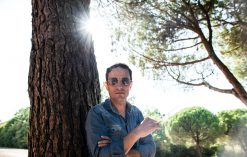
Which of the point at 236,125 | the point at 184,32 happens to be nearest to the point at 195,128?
the point at 236,125

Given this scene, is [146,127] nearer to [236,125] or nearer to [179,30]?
[179,30]

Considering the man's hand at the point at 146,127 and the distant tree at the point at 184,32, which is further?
the distant tree at the point at 184,32

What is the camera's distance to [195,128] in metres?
14.6

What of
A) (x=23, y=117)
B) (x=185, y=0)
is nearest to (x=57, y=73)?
(x=185, y=0)

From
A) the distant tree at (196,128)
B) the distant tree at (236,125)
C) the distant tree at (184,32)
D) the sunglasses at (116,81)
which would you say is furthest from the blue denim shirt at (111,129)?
the distant tree at (236,125)

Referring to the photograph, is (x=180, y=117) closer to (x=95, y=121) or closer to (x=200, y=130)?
(x=200, y=130)

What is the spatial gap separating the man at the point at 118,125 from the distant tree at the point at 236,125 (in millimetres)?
14201

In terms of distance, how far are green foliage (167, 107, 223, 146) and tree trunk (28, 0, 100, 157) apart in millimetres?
12676

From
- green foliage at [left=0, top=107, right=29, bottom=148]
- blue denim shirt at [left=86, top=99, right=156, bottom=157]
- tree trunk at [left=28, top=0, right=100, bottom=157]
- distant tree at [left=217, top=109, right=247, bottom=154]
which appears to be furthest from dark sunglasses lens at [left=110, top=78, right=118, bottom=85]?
green foliage at [left=0, top=107, right=29, bottom=148]

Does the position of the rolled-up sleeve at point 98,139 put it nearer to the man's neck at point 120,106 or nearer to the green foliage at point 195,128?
the man's neck at point 120,106

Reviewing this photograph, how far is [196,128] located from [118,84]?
13.1 meters

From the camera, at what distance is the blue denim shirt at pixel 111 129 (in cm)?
190

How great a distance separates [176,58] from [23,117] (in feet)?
44.4

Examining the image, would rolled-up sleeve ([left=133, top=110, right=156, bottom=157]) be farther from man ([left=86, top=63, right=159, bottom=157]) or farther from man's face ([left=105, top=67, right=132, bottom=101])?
man's face ([left=105, top=67, right=132, bottom=101])
